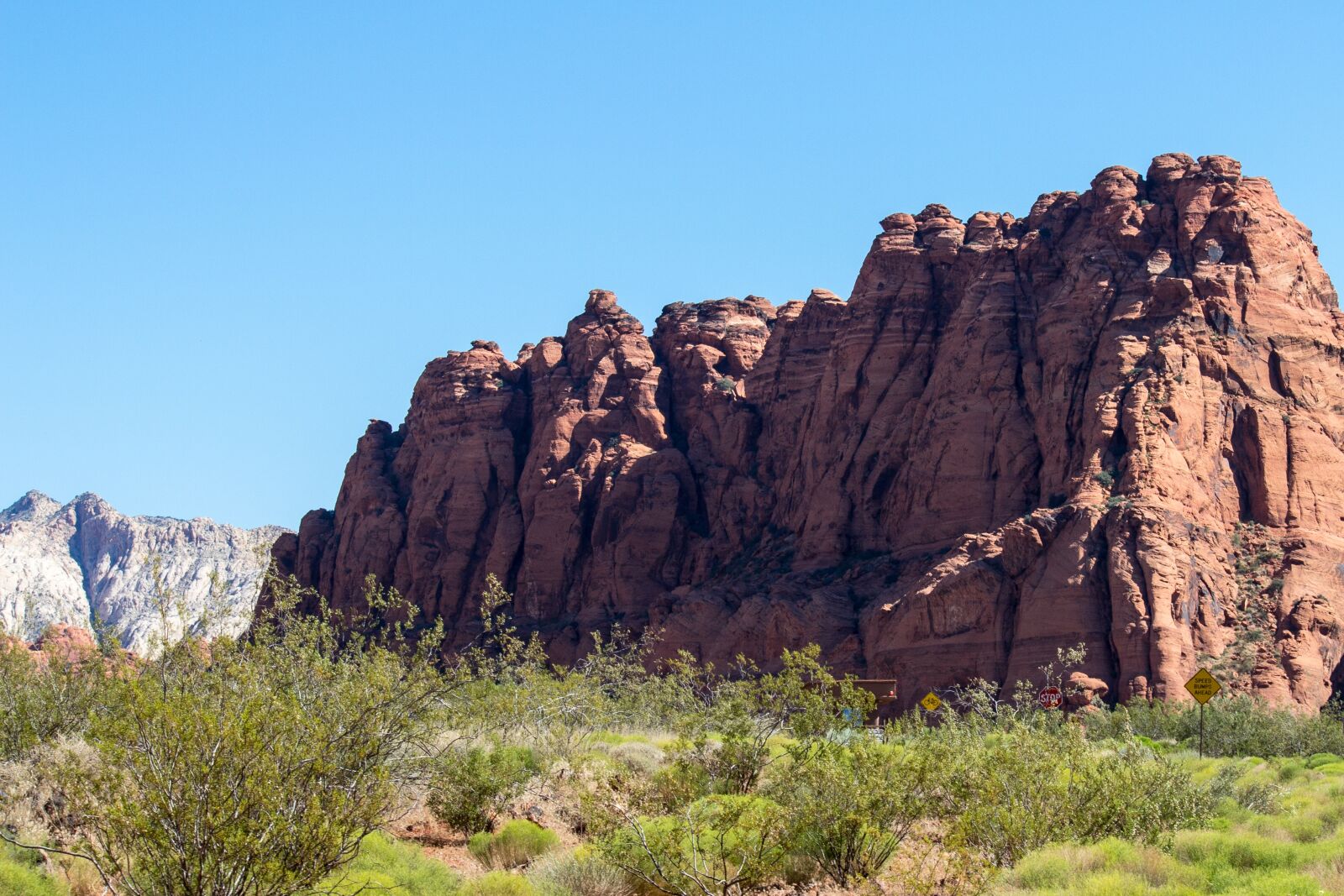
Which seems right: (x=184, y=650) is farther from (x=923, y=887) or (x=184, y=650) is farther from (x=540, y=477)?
(x=540, y=477)

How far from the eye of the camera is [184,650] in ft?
59.5

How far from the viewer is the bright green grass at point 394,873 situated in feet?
53.7

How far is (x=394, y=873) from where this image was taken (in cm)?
1741

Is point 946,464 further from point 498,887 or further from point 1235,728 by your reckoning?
point 498,887

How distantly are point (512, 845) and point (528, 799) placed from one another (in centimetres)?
392

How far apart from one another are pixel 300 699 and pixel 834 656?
50.8m

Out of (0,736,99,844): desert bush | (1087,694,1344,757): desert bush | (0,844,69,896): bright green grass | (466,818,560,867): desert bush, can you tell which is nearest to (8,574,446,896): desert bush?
(0,844,69,896): bright green grass

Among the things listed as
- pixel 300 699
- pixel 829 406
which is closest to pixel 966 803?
pixel 300 699

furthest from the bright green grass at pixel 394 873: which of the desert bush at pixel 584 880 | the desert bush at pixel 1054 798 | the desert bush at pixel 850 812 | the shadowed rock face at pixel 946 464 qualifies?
the shadowed rock face at pixel 946 464

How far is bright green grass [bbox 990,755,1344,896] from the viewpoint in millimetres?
15750

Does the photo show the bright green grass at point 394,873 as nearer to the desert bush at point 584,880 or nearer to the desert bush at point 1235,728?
the desert bush at point 584,880

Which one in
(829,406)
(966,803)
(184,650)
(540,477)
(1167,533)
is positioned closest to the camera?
(184,650)

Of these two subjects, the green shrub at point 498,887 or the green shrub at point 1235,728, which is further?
the green shrub at point 1235,728

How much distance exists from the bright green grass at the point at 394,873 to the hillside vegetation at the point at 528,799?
49mm
